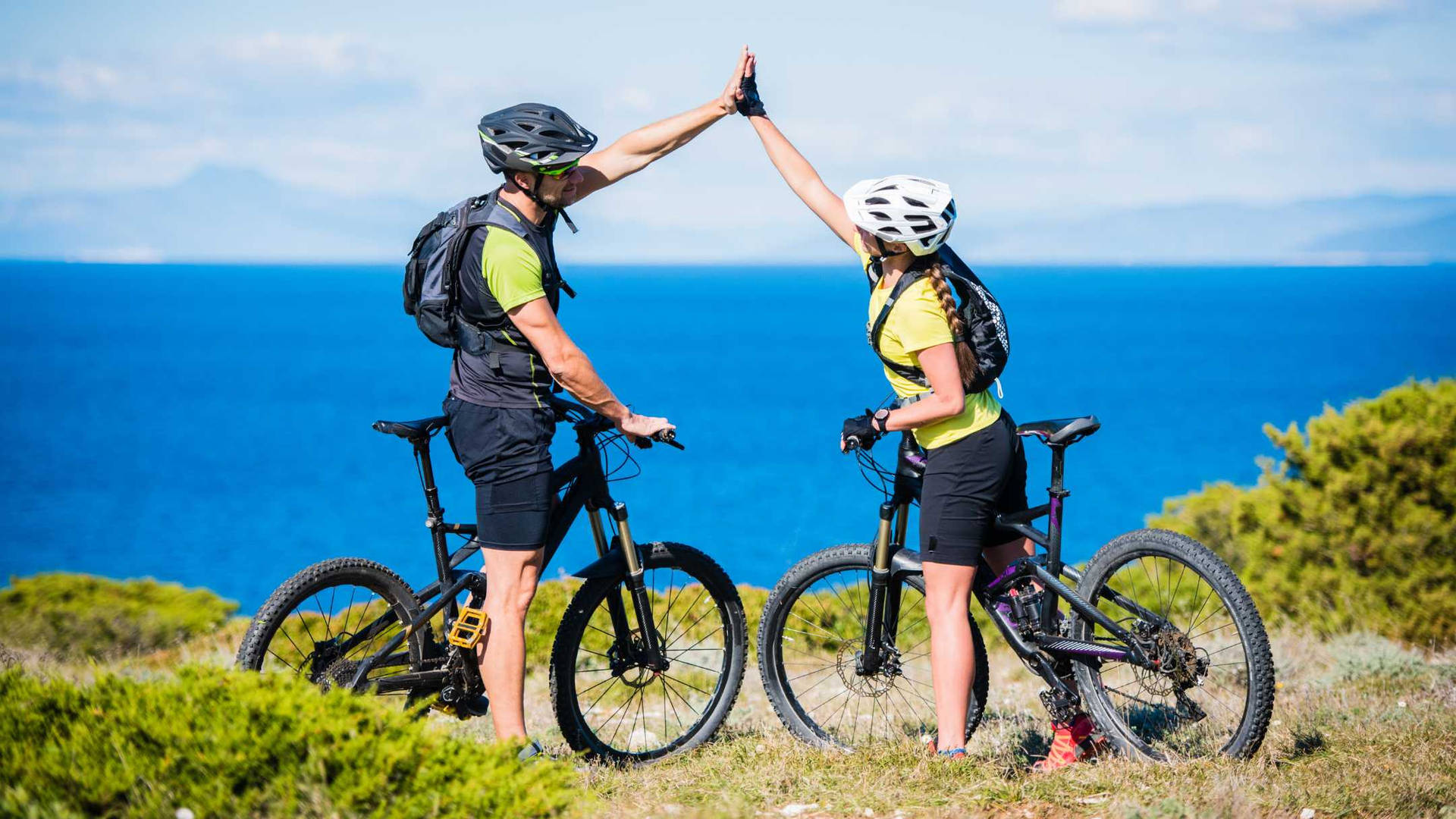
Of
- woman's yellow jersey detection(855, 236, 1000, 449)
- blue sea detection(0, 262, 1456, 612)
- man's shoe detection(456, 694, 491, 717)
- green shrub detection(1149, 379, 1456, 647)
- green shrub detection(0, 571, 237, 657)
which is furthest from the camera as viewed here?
blue sea detection(0, 262, 1456, 612)

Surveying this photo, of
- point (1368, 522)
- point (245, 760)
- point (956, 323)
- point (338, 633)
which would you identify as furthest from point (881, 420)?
point (1368, 522)

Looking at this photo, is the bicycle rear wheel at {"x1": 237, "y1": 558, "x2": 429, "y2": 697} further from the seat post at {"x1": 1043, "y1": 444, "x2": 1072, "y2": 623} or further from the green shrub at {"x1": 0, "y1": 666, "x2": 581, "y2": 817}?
the seat post at {"x1": 1043, "y1": 444, "x2": 1072, "y2": 623}

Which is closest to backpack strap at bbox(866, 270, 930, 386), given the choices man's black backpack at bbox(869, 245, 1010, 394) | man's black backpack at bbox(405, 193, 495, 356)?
man's black backpack at bbox(869, 245, 1010, 394)

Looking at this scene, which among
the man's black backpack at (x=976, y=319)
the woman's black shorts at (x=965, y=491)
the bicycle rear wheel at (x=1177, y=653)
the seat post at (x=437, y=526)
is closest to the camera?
the bicycle rear wheel at (x=1177, y=653)

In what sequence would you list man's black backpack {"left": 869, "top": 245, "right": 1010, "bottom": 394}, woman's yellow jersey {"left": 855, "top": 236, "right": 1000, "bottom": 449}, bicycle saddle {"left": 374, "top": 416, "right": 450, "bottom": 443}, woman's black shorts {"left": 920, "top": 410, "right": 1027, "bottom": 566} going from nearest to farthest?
woman's yellow jersey {"left": 855, "top": 236, "right": 1000, "bottom": 449}
man's black backpack {"left": 869, "top": 245, "right": 1010, "bottom": 394}
woman's black shorts {"left": 920, "top": 410, "right": 1027, "bottom": 566}
bicycle saddle {"left": 374, "top": 416, "right": 450, "bottom": 443}

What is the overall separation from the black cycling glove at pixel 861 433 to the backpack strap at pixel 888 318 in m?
0.24

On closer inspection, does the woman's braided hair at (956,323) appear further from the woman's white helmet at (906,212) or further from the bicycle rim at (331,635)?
the bicycle rim at (331,635)

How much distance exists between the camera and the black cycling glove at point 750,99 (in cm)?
555

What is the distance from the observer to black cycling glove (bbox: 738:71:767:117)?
5.55m

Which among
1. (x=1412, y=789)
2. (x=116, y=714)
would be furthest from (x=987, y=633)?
(x=116, y=714)

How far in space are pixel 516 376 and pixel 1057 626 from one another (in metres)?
2.57

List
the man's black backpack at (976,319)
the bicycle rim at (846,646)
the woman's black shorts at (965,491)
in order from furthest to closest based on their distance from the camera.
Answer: the bicycle rim at (846,646) < the woman's black shorts at (965,491) < the man's black backpack at (976,319)

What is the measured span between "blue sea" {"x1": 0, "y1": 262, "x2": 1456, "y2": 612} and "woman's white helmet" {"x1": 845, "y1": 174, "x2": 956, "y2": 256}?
23.5m

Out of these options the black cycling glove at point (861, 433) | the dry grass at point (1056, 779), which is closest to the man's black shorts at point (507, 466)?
the dry grass at point (1056, 779)
